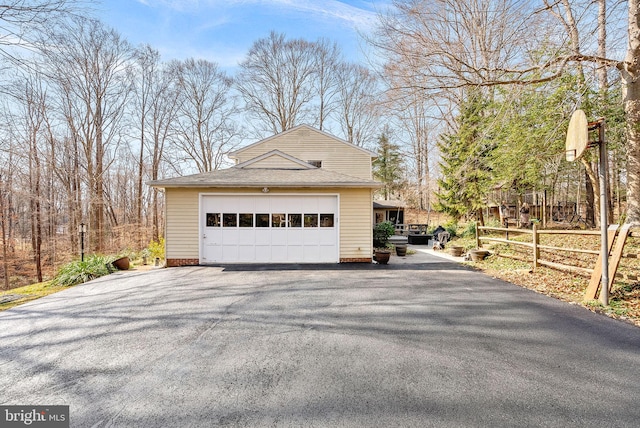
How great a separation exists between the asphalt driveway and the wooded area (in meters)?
4.67

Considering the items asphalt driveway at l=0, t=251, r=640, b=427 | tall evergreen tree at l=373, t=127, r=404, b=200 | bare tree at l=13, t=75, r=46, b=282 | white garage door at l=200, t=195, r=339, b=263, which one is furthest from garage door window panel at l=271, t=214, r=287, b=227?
tall evergreen tree at l=373, t=127, r=404, b=200

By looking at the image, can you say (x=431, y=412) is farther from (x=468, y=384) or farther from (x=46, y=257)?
(x=46, y=257)

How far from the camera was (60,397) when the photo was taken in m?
2.68

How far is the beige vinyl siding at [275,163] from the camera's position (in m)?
11.7

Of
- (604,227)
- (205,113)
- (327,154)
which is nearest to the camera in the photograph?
(604,227)

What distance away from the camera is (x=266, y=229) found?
954 centimetres

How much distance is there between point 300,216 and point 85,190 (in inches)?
645

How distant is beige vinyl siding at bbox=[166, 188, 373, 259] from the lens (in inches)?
368

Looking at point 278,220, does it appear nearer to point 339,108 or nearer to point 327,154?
point 327,154

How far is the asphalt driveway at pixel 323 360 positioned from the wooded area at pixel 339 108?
15.3 ft

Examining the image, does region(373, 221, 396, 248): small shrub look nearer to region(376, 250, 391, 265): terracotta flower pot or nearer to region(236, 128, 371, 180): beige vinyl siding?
region(236, 128, 371, 180): beige vinyl siding

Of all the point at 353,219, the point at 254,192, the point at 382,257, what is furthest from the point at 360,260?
the point at 254,192

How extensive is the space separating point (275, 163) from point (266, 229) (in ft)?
11.4

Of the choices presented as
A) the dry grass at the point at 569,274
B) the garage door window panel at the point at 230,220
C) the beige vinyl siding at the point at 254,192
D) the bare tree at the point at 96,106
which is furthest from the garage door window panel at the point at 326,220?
the bare tree at the point at 96,106
